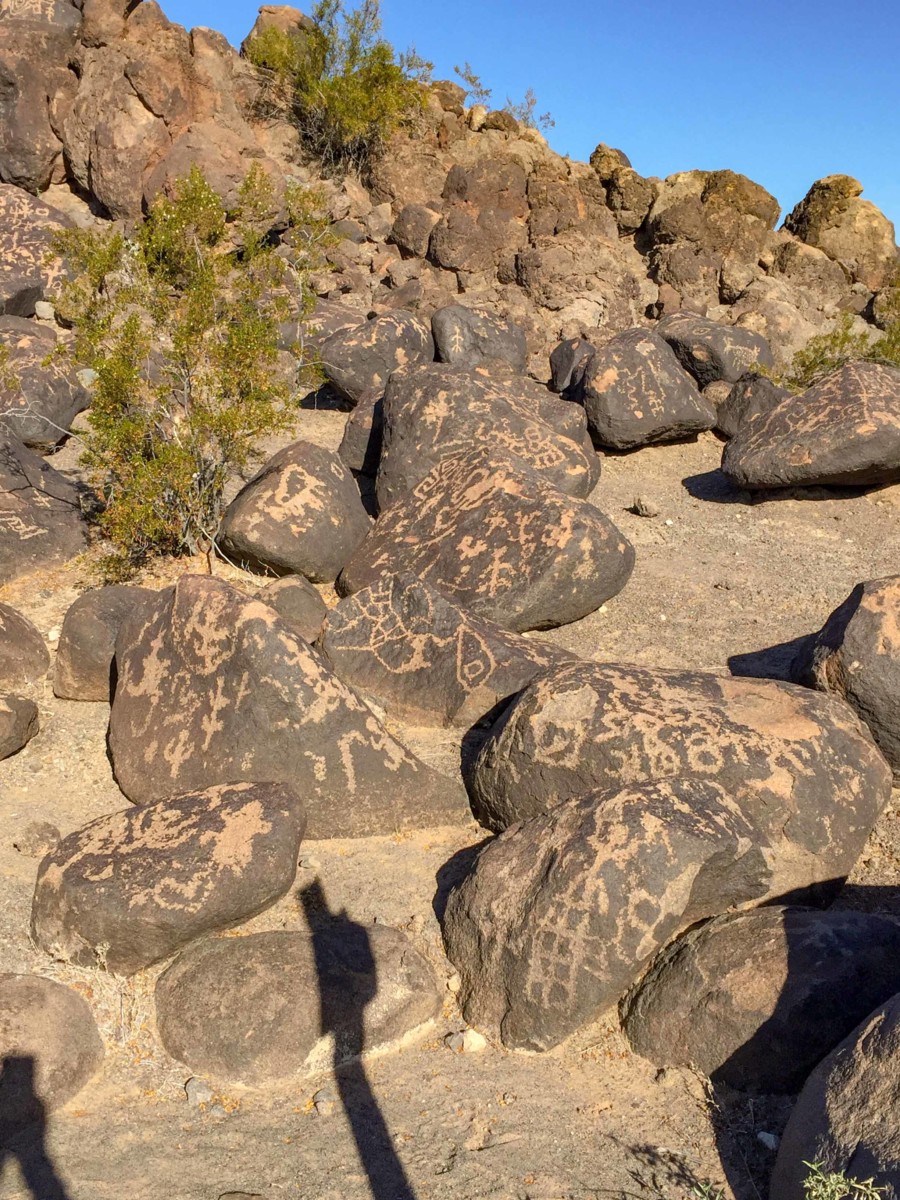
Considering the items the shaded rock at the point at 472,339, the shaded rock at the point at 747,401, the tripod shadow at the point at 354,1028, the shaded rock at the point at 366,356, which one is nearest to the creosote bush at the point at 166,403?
the shaded rock at the point at 366,356

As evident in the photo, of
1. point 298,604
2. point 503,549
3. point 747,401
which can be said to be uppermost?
point 747,401

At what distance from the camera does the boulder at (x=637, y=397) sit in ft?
36.3

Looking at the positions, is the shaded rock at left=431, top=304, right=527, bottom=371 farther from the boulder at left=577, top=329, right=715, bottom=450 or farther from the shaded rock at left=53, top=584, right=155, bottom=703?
the shaded rock at left=53, top=584, right=155, bottom=703

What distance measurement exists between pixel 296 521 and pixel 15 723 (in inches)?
112

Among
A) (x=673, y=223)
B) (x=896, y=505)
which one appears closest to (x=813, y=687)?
(x=896, y=505)

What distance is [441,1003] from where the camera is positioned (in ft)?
14.2

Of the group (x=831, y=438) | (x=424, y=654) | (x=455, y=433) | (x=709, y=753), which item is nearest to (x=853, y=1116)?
(x=709, y=753)

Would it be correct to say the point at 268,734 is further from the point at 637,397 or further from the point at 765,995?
the point at 637,397

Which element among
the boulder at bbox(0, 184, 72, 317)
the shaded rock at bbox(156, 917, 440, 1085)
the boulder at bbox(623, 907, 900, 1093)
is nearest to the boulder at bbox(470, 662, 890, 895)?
the boulder at bbox(623, 907, 900, 1093)

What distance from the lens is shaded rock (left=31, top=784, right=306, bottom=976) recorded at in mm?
4422

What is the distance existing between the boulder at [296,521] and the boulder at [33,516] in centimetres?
130

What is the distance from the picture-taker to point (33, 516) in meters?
8.33

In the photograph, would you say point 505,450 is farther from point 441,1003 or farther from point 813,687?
point 441,1003

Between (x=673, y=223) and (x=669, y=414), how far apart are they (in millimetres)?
8860
